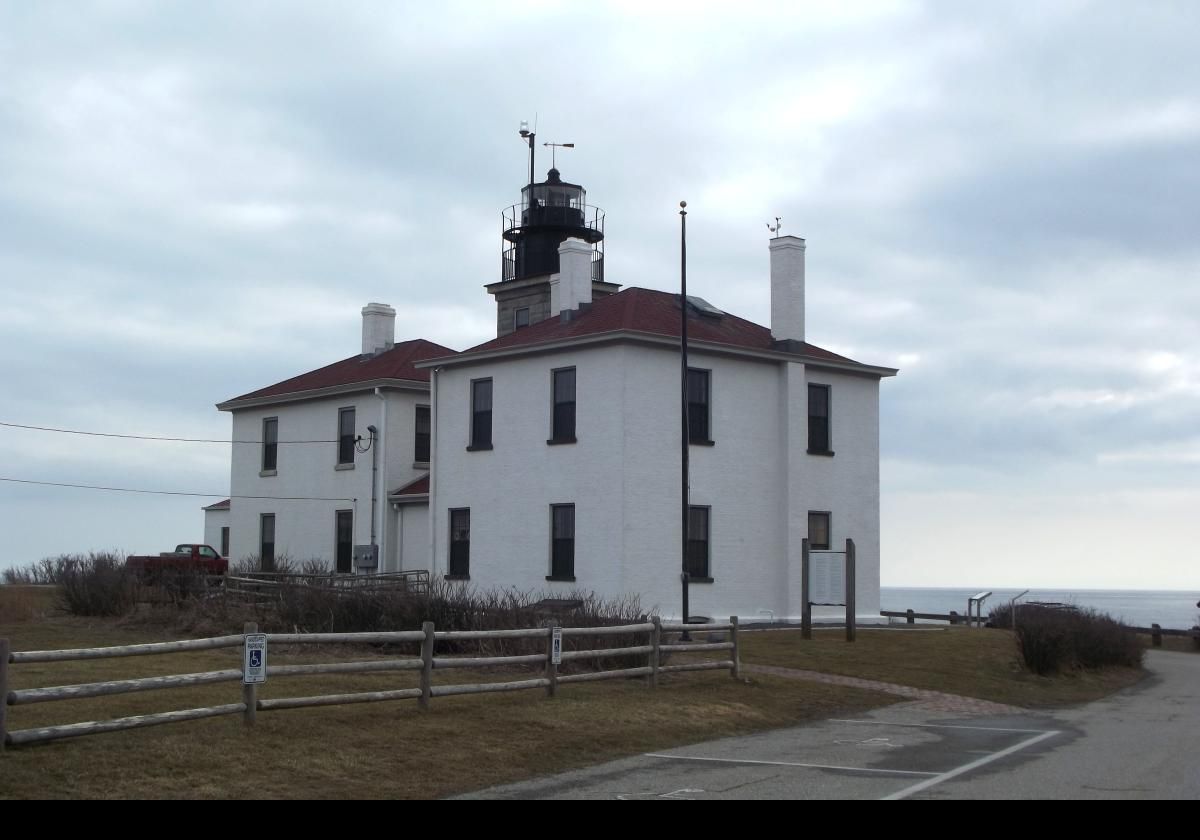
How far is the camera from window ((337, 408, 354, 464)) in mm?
41281

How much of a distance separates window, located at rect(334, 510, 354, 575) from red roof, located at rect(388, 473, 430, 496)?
6.51 ft

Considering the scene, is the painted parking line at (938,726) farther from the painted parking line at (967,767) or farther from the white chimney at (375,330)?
the white chimney at (375,330)

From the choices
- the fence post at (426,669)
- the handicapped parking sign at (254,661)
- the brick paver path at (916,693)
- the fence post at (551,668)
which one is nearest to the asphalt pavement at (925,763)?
the brick paver path at (916,693)

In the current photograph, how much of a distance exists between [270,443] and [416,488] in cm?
816

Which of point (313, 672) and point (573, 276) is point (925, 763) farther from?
point (573, 276)

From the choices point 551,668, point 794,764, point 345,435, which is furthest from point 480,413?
point 794,764

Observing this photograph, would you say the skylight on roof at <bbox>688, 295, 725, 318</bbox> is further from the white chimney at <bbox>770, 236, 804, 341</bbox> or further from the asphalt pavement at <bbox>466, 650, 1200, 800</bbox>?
the asphalt pavement at <bbox>466, 650, 1200, 800</bbox>

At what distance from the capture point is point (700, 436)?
107 ft

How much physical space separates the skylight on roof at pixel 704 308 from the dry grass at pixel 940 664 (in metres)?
9.31

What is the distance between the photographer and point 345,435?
4156 cm

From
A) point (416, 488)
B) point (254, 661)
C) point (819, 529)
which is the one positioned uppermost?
point (416, 488)

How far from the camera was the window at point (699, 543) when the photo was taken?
3212 cm

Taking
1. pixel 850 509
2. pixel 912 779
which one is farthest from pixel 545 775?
pixel 850 509
